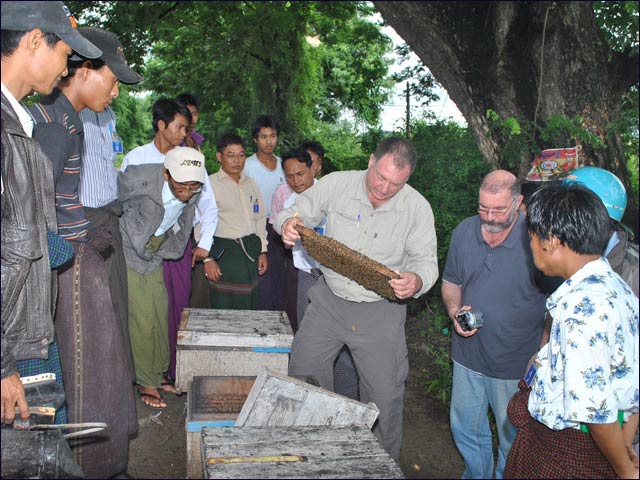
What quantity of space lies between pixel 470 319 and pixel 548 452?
128cm

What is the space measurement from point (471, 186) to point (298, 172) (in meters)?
2.32

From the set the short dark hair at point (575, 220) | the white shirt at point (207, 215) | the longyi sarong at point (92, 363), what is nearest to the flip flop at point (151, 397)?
the white shirt at point (207, 215)

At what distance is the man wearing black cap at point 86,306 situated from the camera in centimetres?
332

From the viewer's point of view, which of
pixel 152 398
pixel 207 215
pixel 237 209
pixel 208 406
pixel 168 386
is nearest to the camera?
pixel 208 406

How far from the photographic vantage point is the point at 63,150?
10.3ft

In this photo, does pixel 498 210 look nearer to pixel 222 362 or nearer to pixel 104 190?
pixel 222 362

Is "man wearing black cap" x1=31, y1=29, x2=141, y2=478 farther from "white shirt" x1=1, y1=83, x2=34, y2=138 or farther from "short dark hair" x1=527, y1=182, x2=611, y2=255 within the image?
"short dark hair" x1=527, y1=182, x2=611, y2=255

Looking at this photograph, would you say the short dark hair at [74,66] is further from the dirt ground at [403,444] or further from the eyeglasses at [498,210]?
Answer: the dirt ground at [403,444]

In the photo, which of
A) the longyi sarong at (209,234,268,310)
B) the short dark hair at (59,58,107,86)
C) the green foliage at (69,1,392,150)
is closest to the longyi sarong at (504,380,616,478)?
the short dark hair at (59,58,107,86)

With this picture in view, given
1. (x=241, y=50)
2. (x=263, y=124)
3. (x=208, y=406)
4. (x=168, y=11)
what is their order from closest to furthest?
(x=208, y=406) < (x=263, y=124) < (x=168, y=11) < (x=241, y=50)

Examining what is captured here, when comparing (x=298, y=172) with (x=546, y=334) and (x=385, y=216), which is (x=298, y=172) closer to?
(x=385, y=216)

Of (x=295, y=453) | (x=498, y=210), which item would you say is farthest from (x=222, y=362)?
(x=498, y=210)

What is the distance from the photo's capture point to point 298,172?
6336mm

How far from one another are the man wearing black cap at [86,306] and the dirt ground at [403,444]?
1133 millimetres
